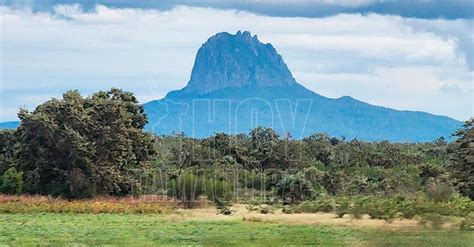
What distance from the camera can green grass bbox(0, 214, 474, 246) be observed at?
18562mm

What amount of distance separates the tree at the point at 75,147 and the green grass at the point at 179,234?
10.1 m

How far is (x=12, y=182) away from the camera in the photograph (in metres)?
51.3

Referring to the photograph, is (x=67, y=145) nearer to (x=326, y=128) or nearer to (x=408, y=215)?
(x=408, y=215)

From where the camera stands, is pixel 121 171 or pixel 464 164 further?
pixel 121 171

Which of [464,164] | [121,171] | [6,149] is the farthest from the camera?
[6,149]

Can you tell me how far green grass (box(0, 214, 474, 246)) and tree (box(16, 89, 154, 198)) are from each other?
10108 millimetres

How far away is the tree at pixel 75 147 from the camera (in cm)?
5103

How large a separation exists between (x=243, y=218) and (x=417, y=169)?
24018mm

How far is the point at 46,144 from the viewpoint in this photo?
51750 mm

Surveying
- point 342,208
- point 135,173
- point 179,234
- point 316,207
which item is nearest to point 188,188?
point 135,173

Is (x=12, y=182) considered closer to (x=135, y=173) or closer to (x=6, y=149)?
(x=6, y=149)

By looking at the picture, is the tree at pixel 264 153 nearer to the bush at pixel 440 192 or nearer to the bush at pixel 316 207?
the bush at pixel 316 207

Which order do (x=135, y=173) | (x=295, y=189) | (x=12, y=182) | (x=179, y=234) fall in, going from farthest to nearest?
1. (x=135, y=173)
2. (x=295, y=189)
3. (x=12, y=182)
4. (x=179, y=234)

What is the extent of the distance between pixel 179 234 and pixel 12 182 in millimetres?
25175
